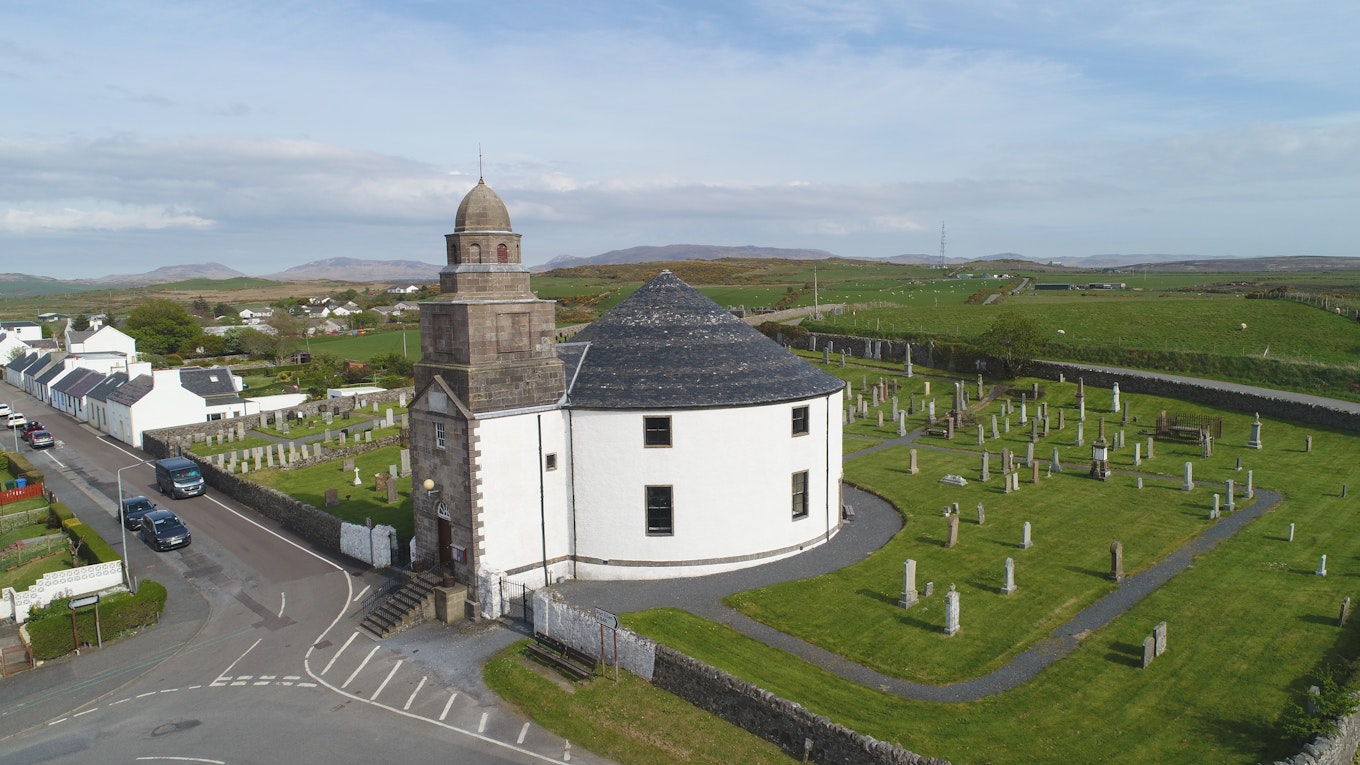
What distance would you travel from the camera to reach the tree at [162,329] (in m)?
111

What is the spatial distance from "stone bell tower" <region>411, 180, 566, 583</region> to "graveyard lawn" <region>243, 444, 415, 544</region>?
770 centimetres

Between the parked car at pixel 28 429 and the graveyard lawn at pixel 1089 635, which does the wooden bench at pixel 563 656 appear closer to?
the graveyard lawn at pixel 1089 635

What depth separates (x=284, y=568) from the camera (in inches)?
1271

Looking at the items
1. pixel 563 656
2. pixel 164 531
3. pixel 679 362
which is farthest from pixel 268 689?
pixel 164 531

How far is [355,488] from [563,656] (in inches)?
992

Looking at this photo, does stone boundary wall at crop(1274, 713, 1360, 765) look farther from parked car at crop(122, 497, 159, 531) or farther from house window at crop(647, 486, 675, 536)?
parked car at crop(122, 497, 159, 531)

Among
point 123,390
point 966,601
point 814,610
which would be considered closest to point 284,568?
point 814,610

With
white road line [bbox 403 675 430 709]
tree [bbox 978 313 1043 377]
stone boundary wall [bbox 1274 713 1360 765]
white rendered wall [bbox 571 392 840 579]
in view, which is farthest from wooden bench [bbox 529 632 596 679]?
tree [bbox 978 313 1043 377]

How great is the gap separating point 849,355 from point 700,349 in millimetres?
51863

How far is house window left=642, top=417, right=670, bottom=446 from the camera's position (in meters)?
27.5

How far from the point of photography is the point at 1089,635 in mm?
22578

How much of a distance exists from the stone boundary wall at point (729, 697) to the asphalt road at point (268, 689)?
2.74 meters

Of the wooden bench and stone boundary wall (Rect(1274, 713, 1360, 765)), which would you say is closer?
stone boundary wall (Rect(1274, 713, 1360, 765))

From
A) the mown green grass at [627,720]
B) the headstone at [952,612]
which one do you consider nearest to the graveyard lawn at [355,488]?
the mown green grass at [627,720]
